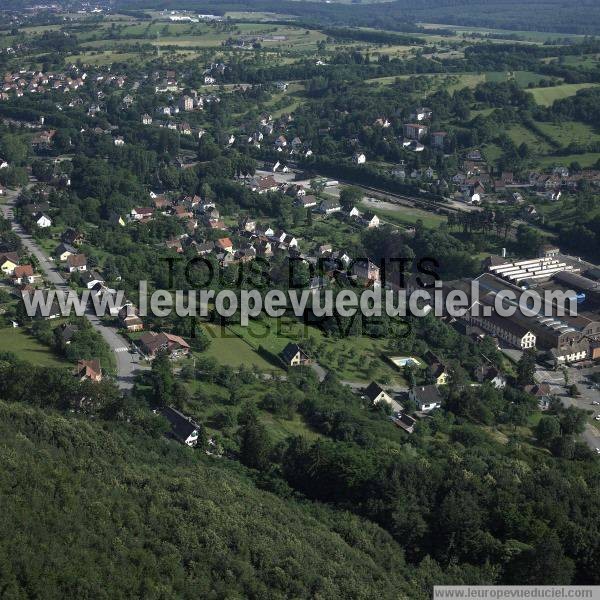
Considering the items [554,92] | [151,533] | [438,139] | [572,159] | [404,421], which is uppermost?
[554,92]

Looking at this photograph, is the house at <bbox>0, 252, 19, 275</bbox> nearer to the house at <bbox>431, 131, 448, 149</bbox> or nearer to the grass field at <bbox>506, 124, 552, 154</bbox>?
the house at <bbox>431, 131, 448, 149</bbox>

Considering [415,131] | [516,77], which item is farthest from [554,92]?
[415,131]

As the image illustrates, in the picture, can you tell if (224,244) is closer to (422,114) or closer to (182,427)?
(182,427)

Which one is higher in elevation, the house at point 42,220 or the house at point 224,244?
the house at point 42,220

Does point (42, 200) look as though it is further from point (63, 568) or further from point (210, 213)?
point (63, 568)

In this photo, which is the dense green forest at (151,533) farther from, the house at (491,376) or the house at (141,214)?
the house at (141,214)

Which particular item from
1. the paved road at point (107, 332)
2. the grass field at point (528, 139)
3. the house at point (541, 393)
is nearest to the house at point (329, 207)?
the paved road at point (107, 332)
